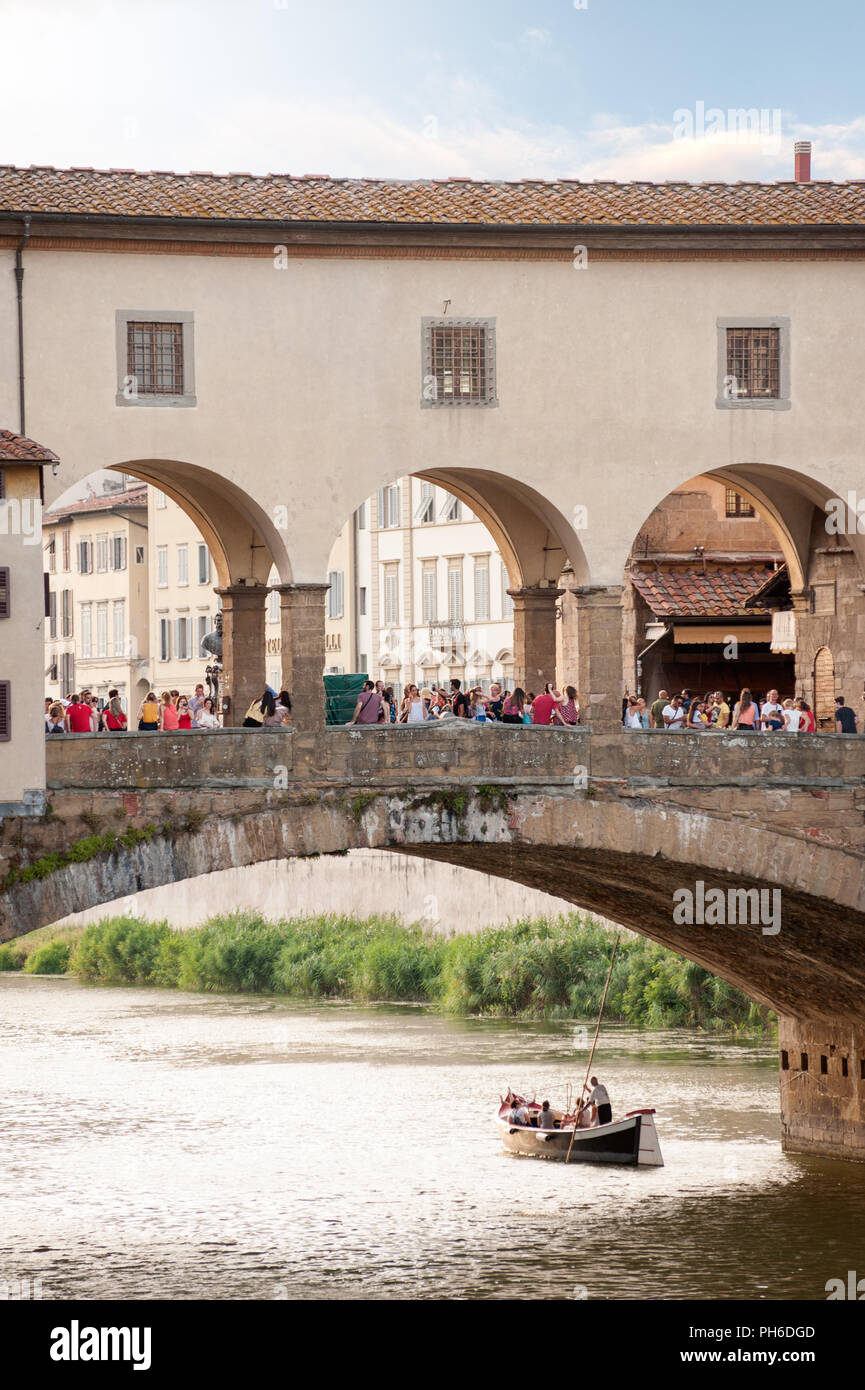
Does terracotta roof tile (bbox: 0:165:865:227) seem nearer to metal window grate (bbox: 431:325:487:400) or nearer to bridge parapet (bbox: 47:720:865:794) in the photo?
metal window grate (bbox: 431:325:487:400)

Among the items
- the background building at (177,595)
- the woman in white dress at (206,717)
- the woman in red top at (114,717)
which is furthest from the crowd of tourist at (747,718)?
the background building at (177,595)

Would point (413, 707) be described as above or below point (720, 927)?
above

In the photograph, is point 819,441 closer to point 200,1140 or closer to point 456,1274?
point 456,1274

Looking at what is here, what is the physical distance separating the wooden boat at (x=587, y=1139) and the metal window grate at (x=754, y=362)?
9137 millimetres

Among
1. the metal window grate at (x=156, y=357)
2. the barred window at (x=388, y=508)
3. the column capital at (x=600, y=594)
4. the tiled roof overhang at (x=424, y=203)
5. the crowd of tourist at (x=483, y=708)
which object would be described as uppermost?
the tiled roof overhang at (x=424, y=203)

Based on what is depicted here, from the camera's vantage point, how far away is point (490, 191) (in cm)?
2312

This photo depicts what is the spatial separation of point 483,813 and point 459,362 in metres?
4.41

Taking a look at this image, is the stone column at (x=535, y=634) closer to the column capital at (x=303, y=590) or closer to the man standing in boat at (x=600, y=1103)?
the column capital at (x=303, y=590)

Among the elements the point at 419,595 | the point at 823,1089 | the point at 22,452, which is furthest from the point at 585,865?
the point at 419,595

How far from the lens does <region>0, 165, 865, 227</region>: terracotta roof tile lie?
2170cm

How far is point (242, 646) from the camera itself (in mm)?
24391

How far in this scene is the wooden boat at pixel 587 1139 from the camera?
28.0m

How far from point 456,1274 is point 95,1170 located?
6.29 metres

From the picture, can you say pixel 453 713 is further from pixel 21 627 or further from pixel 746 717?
pixel 21 627
